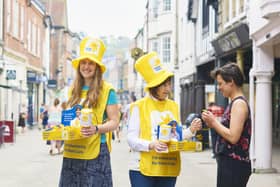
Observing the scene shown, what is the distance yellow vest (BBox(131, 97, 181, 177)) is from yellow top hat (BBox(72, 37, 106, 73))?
0.52 m

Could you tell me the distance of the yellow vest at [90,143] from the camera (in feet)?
15.3

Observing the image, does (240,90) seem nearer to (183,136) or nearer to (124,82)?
(183,136)

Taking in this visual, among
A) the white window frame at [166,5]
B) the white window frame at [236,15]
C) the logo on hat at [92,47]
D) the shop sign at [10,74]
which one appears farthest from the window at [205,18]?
the logo on hat at [92,47]

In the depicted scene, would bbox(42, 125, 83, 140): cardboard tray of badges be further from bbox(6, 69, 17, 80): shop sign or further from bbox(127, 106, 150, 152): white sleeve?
bbox(6, 69, 17, 80): shop sign

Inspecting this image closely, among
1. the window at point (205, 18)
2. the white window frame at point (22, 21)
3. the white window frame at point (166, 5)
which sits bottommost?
the window at point (205, 18)

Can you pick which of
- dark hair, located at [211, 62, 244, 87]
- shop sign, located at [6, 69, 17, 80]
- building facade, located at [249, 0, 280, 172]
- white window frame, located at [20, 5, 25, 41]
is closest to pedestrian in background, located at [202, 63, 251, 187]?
dark hair, located at [211, 62, 244, 87]

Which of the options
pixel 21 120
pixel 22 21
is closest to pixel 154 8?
pixel 22 21

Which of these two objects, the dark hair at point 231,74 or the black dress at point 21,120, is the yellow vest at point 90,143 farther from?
the black dress at point 21,120

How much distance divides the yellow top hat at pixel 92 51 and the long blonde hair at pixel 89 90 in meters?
0.06

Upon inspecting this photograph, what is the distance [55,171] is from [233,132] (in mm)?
8643

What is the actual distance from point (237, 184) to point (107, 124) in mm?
1191

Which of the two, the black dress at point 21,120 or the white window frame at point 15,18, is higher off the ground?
the white window frame at point 15,18

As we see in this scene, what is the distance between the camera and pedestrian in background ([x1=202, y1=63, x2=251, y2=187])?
181 inches

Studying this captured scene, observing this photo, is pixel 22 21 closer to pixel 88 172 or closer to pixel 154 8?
pixel 154 8
